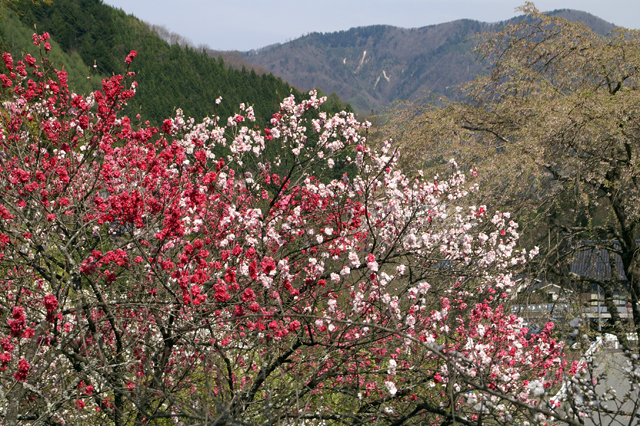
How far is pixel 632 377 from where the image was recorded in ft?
6.91

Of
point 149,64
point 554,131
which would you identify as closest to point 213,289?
point 554,131

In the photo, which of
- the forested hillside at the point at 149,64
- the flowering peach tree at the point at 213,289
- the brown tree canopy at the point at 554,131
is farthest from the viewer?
the forested hillside at the point at 149,64

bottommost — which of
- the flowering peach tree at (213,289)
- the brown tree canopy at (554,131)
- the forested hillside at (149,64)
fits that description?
the flowering peach tree at (213,289)

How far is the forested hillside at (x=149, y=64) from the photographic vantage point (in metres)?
46.2

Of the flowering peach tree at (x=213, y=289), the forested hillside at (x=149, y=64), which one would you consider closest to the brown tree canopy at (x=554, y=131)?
the flowering peach tree at (x=213, y=289)

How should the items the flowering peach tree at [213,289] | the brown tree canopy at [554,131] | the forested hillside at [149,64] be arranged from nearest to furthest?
1. the flowering peach tree at [213,289]
2. the brown tree canopy at [554,131]
3. the forested hillside at [149,64]

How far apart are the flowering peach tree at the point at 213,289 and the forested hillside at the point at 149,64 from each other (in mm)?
40844

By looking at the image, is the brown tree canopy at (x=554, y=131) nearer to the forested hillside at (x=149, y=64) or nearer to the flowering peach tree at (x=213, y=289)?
the flowering peach tree at (x=213, y=289)

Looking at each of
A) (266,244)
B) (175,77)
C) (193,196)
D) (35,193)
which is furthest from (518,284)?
(175,77)

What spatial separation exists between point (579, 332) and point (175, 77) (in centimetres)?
5753

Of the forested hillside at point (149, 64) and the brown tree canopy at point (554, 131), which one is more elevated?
the forested hillside at point (149, 64)

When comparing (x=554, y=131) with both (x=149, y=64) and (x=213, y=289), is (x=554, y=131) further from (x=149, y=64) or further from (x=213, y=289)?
(x=149, y=64)

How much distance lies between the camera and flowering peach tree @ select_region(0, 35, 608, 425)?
2.49 m

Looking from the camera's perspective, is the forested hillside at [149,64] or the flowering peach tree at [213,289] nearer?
the flowering peach tree at [213,289]
